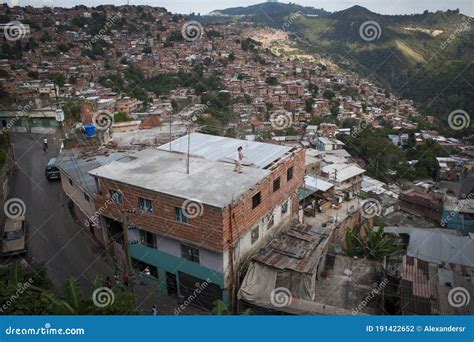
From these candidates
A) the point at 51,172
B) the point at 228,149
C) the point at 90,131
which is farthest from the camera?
the point at 90,131

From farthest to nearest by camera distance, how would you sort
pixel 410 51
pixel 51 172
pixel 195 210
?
1. pixel 410 51
2. pixel 51 172
3. pixel 195 210

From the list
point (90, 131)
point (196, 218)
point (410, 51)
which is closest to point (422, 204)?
point (90, 131)

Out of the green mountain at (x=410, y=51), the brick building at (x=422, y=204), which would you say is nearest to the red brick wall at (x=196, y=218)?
the brick building at (x=422, y=204)

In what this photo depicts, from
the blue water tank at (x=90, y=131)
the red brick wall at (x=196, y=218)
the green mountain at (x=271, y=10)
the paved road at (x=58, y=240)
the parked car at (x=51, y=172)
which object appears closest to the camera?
the red brick wall at (x=196, y=218)

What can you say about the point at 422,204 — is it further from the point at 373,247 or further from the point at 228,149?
the point at 228,149

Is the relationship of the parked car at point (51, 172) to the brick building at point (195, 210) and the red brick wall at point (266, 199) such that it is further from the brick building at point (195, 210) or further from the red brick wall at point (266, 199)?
the red brick wall at point (266, 199)

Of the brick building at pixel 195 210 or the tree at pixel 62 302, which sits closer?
the tree at pixel 62 302
